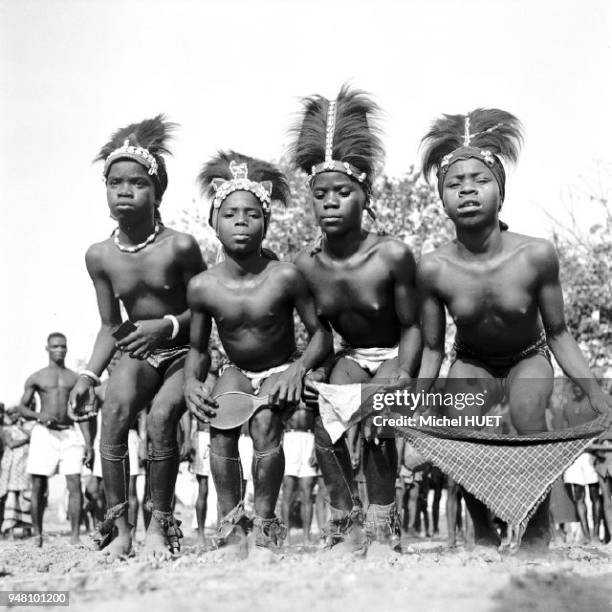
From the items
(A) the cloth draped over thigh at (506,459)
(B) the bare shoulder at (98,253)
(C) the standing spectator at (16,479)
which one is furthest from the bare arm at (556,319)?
(C) the standing spectator at (16,479)

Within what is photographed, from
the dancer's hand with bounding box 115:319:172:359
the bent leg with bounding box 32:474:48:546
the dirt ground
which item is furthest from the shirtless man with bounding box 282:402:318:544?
the dirt ground

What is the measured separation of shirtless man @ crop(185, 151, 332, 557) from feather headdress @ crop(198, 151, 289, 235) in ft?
0.03

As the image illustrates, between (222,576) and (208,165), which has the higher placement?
(208,165)

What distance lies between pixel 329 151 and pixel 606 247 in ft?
33.9

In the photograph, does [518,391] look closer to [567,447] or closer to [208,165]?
[567,447]

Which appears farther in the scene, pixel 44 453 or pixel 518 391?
pixel 44 453

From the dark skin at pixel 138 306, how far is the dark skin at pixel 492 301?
166 centimetres

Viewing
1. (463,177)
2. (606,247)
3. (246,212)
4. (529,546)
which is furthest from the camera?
(606,247)

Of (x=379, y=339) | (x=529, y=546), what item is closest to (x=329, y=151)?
(x=379, y=339)

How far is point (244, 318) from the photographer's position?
602 cm

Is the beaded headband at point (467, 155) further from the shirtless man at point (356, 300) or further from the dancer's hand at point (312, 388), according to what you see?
the dancer's hand at point (312, 388)

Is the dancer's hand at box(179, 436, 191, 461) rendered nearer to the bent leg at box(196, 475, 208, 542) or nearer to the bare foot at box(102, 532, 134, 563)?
the bent leg at box(196, 475, 208, 542)

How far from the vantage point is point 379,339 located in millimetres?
6105

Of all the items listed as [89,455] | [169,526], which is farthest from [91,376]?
[89,455]
